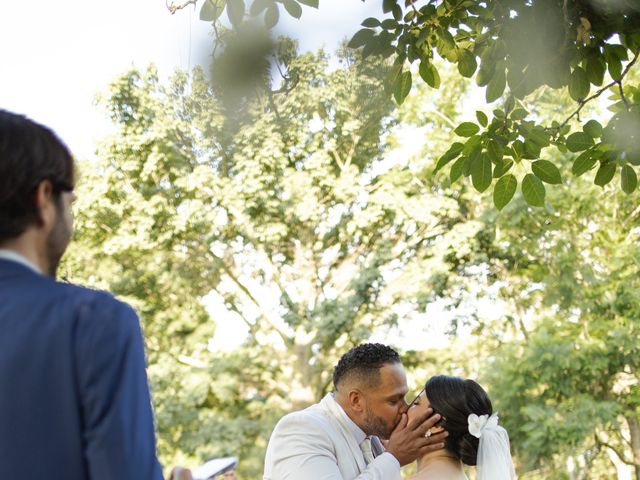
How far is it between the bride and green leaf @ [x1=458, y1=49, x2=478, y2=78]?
1.26 meters

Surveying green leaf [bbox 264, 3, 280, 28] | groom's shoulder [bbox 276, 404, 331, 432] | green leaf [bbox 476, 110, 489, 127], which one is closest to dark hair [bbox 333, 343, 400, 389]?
groom's shoulder [bbox 276, 404, 331, 432]

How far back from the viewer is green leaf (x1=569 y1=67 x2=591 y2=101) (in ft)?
11.0

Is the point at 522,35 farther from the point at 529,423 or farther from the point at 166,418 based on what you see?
the point at 166,418

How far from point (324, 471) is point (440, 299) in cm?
1319

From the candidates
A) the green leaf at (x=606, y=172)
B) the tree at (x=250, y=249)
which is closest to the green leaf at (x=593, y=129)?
the green leaf at (x=606, y=172)

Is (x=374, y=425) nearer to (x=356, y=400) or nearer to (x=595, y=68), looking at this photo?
(x=356, y=400)

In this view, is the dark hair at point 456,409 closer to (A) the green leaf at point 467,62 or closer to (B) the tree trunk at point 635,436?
(A) the green leaf at point 467,62

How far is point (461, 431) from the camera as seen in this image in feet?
11.5

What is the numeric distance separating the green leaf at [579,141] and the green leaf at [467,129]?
1.34ft

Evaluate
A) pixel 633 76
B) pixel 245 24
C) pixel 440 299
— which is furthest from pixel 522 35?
pixel 440 299

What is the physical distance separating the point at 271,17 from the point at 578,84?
1.30m

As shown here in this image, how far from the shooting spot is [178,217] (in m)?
17.0

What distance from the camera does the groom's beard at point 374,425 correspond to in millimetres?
3490

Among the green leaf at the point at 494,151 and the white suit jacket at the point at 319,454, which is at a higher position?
the green leaf at the point at 494,151
